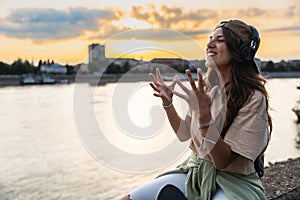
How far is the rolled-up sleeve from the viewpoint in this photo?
5.41 feet

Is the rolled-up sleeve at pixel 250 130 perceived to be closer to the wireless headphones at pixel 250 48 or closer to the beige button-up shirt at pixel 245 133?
the beige button-up shirt at pixel 245 133

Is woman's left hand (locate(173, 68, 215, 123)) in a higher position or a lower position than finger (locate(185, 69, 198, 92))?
lower

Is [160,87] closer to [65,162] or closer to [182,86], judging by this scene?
[182,86]

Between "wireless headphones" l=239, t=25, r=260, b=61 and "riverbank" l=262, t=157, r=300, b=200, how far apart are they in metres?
1.44

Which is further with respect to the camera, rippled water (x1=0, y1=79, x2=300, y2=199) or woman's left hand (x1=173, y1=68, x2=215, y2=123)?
rippled water (x1=0, y1=79, x2=300, y2=199)

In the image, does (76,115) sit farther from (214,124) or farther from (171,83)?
(214,124)

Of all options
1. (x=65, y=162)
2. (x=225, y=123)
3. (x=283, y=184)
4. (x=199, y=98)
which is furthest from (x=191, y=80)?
(x=65, y=162)

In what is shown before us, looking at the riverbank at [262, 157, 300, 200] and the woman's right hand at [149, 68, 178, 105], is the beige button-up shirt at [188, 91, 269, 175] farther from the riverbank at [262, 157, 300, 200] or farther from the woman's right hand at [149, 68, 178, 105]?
the riverbank at [262, 157, 300, 200]

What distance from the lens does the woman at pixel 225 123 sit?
5.32 feet

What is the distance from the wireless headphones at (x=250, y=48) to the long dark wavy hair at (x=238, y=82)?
2 centimetres

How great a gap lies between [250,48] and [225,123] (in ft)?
1.07

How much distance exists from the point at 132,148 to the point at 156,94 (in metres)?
0.91

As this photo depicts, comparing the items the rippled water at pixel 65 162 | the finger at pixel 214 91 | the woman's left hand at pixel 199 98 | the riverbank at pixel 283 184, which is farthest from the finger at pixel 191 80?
the riverbank at pixel 283 184

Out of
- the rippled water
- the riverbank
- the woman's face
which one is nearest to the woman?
the woman's face
